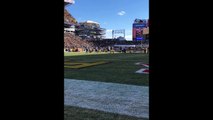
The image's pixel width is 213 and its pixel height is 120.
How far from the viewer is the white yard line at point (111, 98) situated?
4051 mm

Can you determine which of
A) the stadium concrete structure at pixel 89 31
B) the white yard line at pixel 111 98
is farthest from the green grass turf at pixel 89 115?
the stadium concrete structure at pixel 89 31

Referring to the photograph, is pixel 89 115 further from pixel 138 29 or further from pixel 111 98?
pixel 138 29

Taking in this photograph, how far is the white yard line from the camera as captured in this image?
4.05 meters

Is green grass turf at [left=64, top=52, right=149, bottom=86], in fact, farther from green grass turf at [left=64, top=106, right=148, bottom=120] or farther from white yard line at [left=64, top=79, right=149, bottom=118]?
green grass turf at [left=64, top=106, right=148, bottom=120]

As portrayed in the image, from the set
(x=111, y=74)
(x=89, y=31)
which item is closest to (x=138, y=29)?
(x=89, y=31)

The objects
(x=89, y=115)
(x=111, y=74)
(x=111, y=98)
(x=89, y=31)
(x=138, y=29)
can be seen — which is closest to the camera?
(x=89, y=115)

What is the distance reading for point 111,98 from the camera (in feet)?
16.0

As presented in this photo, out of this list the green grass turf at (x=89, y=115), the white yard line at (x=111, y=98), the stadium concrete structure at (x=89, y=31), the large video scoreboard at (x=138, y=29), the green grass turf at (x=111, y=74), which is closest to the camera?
the green grass turf at (x=89, y=115)

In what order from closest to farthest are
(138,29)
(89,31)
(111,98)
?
(111,98) < (138,29) < (89,31)

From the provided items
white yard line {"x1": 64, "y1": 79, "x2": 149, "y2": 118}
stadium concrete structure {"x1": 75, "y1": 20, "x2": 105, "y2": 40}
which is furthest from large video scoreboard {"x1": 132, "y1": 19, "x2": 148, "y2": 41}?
white yard line {"x1": 64, "y1": 79, "x2": 149, "y2": 118}

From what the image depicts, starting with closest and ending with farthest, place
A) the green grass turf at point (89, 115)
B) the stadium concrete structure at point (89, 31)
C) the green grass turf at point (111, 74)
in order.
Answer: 1. the green grass turf at point (89, 115)
2. the green grass turf at point (111, 74)
3. the stadium concrete structure at point (89, 31)

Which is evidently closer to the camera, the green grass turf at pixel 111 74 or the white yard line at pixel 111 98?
the white yard line at pixel 111 98

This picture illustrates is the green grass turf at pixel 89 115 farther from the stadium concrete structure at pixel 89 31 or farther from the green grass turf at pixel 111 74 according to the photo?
the stadium concrete structure at pixel 89 31
